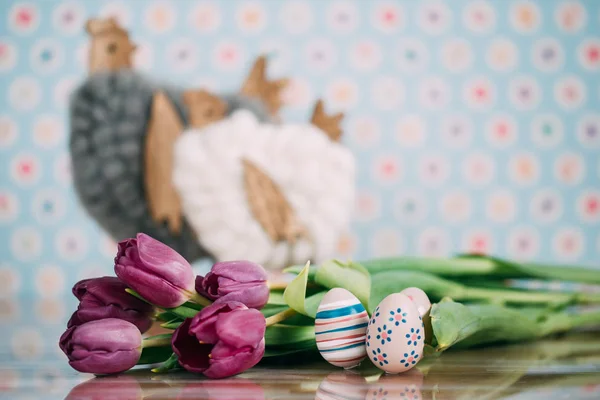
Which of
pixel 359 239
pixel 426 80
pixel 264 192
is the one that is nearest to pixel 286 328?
pixel 264 192

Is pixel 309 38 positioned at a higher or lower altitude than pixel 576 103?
higher

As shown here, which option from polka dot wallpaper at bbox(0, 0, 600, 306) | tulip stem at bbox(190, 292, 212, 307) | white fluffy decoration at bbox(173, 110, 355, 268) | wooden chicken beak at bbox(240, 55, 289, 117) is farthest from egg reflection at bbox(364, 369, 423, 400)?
polka dot wallpaper at bbox(0, 0, 600, 306)

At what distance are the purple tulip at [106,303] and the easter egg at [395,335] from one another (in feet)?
0.43

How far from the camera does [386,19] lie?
1.42 meters

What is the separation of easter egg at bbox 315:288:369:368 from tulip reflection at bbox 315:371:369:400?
1 centimetres

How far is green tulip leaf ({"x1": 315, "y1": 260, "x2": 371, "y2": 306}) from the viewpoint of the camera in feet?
1.25

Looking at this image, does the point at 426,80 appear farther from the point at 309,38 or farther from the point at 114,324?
the point at 114,324

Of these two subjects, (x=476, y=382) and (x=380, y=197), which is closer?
(x=476, y=382)

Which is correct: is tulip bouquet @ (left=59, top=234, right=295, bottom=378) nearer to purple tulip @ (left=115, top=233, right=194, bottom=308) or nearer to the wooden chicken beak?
purple tulip @ (left=115, top=233, right=194, bottom=308)

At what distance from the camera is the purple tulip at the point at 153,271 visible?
0.32 m

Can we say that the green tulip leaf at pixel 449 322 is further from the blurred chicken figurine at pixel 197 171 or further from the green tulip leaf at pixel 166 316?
the blurred chicken figurine at pixel 197 171

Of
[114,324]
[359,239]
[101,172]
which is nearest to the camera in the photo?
[114,324]

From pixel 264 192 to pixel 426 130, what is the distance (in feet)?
2.01

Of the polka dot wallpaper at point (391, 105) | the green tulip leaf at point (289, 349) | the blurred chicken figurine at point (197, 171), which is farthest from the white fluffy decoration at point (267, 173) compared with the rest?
the green tulip leaf at point (289, 349)
